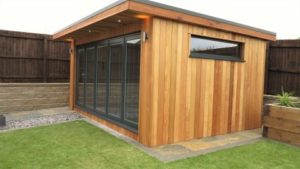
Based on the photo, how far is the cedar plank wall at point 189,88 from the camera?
4146 mm

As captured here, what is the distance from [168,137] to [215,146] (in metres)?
0.85

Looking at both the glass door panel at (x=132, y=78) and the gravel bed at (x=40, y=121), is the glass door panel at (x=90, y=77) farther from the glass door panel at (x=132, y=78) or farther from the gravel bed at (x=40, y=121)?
the glass door panel at (x=132, y=78)

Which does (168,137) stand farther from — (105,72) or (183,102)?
(105,72)

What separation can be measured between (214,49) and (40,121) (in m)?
4.44

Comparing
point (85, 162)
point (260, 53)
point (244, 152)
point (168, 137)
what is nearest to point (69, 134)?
point (85, 162)

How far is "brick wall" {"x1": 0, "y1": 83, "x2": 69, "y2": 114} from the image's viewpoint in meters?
7.09

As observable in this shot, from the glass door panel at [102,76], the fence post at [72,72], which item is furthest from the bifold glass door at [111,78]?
the fence post at [72,72]

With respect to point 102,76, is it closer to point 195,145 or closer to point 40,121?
point 40,121

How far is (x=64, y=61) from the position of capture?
8.37 m

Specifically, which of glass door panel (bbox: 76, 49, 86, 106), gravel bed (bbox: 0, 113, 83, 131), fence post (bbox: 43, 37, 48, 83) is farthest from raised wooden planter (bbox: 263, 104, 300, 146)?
fence post (bbox: 43, 37, 48, 83)

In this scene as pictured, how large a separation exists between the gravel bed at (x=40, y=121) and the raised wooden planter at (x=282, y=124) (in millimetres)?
4572

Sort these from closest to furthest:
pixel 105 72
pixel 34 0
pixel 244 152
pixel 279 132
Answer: pixel 244 152, pixel 279 132, pixel 105 72, pixel 34 0

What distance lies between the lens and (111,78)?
5488 mm

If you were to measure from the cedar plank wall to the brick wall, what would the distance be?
461cm
